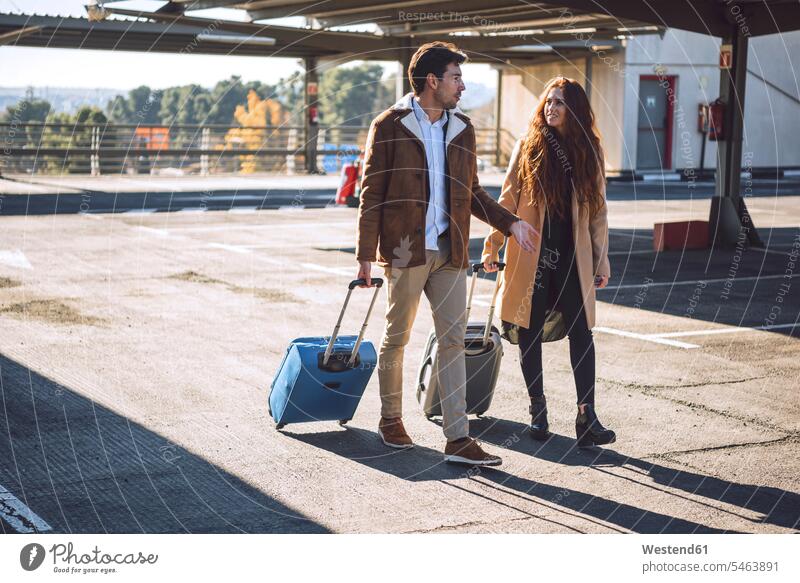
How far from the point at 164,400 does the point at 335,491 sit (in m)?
2.18

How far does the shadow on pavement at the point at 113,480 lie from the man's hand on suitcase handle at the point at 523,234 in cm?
200

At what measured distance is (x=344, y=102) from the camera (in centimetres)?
8394

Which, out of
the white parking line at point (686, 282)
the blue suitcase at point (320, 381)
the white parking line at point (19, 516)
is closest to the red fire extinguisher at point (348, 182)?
the white parking line at point (686, 282)

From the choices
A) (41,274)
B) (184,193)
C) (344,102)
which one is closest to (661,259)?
(41,274)

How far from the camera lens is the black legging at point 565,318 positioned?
6.52 m

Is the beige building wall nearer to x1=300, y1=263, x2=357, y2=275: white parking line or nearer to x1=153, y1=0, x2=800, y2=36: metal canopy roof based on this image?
x1=153, y1=0, x2=800, y2=36: metal canopy roof

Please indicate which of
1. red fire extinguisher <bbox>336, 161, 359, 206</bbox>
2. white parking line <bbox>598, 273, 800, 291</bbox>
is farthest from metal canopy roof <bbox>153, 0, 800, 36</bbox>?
white parking line <bbox>598, 273, 800, 291</bbox>

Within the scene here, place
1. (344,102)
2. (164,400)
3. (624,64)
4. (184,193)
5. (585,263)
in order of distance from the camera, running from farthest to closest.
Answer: (344,102) → (624,64) → (184,193) → (164,400) → (585,263)

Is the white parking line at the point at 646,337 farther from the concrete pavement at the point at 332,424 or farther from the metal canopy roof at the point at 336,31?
the metal canopy roof at the point at 336,31

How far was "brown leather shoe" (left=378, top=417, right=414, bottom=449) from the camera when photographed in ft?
21.1

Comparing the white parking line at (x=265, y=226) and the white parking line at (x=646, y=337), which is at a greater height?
the white parking line at (x=265, y=226)

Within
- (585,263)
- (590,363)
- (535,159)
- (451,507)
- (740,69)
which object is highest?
(740,69)

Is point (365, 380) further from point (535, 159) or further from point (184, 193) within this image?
point (184, 193)
